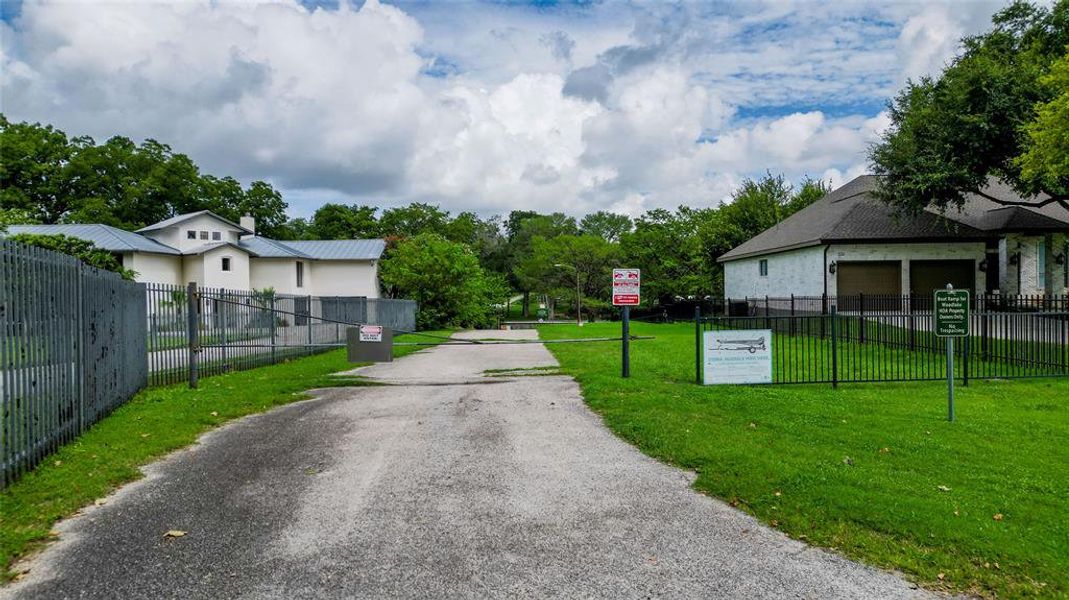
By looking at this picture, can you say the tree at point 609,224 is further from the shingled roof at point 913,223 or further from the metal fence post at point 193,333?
the metal fence post at point 193,333

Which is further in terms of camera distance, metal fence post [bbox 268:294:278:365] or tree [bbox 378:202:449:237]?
tree [bbox 378:202:449:237]

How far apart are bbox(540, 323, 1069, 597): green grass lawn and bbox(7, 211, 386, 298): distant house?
30999mm

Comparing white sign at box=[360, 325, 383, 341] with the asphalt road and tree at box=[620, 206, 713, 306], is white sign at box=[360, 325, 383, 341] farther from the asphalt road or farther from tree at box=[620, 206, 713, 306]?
tree at box=[620, 206, 713, 306]

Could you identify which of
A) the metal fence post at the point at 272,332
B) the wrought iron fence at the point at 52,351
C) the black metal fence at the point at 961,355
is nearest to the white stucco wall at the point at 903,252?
the black metal fence at the point at 961,355

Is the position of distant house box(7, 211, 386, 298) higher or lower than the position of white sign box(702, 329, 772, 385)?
higher

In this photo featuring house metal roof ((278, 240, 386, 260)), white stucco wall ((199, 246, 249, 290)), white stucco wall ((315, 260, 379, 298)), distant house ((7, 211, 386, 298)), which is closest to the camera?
distant house ((7, 211, 386, 298))

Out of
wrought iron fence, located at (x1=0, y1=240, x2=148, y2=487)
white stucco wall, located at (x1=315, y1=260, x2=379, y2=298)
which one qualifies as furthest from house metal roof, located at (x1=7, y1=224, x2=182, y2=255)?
wrought iron fence, located at (x1=0, y1=240, x2=148, y2=487)

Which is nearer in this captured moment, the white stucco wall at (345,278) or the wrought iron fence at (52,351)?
the wrought iron fence at (52,351)

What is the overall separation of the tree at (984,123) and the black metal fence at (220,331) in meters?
20.4

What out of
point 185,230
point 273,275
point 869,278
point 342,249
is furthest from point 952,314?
point 185,230

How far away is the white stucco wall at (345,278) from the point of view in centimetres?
4116

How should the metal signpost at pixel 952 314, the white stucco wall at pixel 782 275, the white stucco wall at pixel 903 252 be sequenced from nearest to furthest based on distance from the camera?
1. the metal signpost at pixel 952 314
2. the white stucco wall at pixel 903 252
3. the white stucco wall at pixel 782 275

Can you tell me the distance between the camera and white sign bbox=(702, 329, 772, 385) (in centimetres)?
1077

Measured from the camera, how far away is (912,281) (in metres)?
26.1
